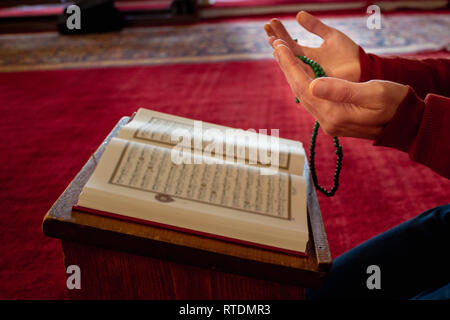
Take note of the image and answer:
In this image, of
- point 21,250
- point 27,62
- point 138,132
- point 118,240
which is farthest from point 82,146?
point 27,62

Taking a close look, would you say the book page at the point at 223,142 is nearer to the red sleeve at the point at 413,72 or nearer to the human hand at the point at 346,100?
the human hand at the point at 346,100

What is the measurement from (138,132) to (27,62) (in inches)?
92.6

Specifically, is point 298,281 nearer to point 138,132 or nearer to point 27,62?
point 138,132

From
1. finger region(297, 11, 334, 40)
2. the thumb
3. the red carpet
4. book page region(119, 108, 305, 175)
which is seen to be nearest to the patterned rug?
the red carpet

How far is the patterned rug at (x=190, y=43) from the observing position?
251cm

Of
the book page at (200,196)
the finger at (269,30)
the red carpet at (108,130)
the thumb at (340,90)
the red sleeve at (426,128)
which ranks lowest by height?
the red carpet at (108,130)

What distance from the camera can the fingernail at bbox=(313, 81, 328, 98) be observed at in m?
0.54

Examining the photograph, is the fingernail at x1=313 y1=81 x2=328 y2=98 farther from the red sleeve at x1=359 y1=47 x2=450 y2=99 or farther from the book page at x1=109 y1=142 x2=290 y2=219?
the red sleeve at x1=359 y1=47 x2=450 y2=99

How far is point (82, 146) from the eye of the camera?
149 cm

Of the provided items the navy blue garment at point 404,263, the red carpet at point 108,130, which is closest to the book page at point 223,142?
the navy blue garment at point 404,263

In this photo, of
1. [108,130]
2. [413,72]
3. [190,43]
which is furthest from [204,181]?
[190,43]

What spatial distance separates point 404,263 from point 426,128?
0.28 m

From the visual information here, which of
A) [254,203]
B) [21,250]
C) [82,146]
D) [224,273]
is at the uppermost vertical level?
[254,203]

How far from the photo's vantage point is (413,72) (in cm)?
82
